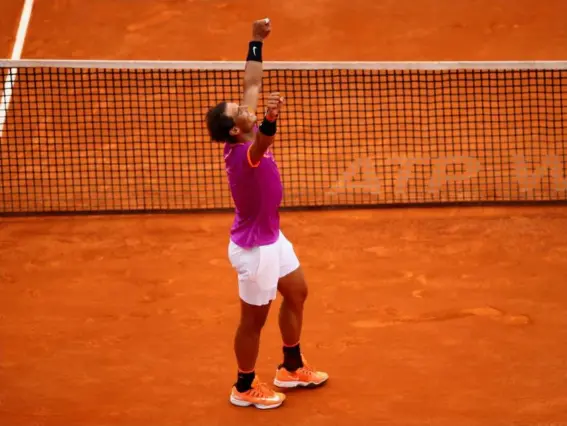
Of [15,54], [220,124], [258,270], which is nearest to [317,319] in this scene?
[258,270]

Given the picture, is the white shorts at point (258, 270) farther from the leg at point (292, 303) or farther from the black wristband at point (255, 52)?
the black wristband at point (255, 52)

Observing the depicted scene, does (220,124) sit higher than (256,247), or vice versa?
(220,124)

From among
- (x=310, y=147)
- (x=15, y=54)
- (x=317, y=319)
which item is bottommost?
(x=317, y=319)

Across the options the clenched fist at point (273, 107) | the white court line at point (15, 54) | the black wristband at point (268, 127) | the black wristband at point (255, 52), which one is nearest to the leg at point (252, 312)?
→ the black wristband at point (268, 127)

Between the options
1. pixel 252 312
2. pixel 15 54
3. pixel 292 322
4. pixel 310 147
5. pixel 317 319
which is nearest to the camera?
pixel 252 312

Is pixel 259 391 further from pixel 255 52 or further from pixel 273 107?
pixel 255 52

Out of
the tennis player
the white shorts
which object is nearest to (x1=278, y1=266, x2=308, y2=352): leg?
the tennis player

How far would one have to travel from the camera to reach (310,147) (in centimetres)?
1121

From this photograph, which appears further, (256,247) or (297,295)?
(297,295)

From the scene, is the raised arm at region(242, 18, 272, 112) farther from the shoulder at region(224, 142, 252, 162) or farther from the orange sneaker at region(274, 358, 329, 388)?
the orange sneaker at region(274, 358, 329, 388)

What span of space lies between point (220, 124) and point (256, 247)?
0.75 m

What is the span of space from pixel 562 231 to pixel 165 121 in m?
4.50

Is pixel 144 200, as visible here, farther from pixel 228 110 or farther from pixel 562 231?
pixel 228 110

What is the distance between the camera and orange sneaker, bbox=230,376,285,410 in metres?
6.37
